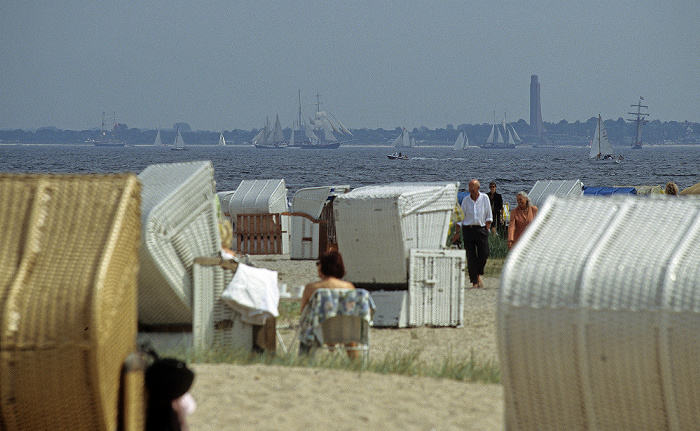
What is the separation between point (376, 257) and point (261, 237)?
7.39m

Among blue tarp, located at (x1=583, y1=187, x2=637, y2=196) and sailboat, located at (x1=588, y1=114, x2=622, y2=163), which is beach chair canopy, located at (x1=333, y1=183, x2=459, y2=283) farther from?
sailboat, located at (x1=588, y1=114, x2=622, y2=163)

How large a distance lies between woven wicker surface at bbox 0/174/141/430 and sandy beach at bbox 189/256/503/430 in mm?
1118

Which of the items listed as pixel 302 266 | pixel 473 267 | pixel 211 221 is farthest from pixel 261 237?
pixel 211 221

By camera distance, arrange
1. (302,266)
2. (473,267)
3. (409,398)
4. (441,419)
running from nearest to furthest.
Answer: (441,419) < (409,398) < (473,267) < (302,266)

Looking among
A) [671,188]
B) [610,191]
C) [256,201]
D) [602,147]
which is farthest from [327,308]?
[602,147]

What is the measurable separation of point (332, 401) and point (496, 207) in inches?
413

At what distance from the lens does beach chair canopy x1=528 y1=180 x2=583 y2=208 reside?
63.8 feet

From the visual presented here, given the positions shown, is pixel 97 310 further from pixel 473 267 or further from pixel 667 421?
pixel 473 267

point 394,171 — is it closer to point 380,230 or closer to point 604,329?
point 380,230

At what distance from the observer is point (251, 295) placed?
674cm

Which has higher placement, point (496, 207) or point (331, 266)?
point (331, 266)

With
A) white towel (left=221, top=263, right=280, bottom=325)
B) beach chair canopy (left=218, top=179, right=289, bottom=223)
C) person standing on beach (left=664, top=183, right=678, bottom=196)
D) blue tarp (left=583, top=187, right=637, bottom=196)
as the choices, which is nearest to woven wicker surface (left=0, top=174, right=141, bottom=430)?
white towel (left=221, top=263, right=280, bottom=325)

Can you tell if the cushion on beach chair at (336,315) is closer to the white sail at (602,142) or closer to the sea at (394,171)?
the sea at (394,171)

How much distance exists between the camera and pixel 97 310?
348 cm
